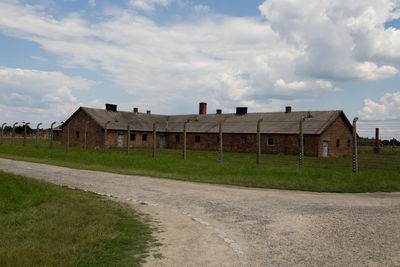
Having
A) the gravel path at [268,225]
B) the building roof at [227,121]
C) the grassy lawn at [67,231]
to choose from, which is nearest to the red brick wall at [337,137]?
the building roof at [227,121]

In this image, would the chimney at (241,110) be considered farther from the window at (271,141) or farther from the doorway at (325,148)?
the doorway at (325,148)

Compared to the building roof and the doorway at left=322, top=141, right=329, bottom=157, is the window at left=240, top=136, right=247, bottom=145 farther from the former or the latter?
the doorway at left=322, top=141, right=329, bottom=157

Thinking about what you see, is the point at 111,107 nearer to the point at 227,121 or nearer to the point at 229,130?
the point at 227,121

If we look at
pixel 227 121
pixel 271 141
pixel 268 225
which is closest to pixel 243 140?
pixel 271 141

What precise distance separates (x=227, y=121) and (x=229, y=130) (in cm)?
323

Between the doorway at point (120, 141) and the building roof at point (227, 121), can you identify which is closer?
the building roof at point (227, 121)

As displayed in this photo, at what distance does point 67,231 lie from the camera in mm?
6781

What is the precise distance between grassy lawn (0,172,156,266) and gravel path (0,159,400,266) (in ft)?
1.81

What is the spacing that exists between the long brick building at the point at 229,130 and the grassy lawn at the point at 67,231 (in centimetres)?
2354

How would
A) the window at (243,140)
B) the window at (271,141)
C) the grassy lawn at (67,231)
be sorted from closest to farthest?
the grassy lawn at (67,231) < the window at (271,141) < the window at (243,140)

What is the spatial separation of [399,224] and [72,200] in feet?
27.2

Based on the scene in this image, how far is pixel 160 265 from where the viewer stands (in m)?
5.23

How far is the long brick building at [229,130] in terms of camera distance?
3656cm

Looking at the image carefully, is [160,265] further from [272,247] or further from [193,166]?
[193,166]
